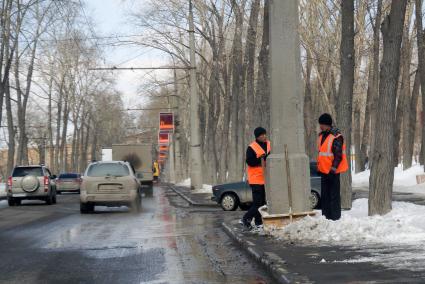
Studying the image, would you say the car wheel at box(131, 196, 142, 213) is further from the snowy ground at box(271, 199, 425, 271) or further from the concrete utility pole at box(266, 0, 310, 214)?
the snowy ground at box(271, 199, 425, 271)

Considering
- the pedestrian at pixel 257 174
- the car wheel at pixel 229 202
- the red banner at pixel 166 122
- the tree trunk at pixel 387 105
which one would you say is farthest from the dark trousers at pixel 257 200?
the red banner at pixel 166 122

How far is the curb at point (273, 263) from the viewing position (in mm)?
7712

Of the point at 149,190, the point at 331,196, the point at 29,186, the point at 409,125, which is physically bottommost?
the point at 149,190

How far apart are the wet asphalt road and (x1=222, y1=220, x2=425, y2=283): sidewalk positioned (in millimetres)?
219

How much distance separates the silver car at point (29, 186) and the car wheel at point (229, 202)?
1025 cm

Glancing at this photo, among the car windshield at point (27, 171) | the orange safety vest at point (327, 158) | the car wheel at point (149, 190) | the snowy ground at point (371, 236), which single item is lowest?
the car wheel at point (149, 190)

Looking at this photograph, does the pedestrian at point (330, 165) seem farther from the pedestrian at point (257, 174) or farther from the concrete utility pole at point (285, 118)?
the pedestrian at point (257, 174)

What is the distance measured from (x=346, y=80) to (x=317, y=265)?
9419 millimetres

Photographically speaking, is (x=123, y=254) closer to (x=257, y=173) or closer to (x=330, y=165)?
(x=257, y=173)

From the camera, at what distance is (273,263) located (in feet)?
29.3

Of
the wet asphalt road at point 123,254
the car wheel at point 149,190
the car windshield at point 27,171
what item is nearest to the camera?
the wet asphalt road at point 123,254

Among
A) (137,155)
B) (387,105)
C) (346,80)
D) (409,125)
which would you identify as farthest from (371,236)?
(137,155)

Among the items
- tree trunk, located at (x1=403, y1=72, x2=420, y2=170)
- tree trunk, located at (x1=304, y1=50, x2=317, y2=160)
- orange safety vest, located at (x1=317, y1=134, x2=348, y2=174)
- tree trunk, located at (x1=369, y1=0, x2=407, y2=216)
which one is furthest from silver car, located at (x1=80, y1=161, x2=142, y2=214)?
tree trunk, located at (x1=403, y1=72, x2=420, y2=170)

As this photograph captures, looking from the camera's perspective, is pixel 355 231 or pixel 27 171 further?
pixel 27 171
